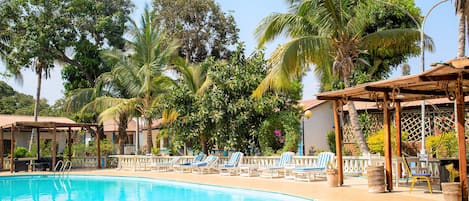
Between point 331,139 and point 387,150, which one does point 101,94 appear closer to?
point 331,139

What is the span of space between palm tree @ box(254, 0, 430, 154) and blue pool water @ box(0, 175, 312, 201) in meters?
4.64

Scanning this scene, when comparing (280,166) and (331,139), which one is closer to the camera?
(280,166)

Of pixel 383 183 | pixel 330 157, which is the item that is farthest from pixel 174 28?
pixel 383 183

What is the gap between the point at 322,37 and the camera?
1711cm

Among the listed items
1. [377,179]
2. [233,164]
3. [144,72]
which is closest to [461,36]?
[377,179]

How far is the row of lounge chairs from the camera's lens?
15867 mm

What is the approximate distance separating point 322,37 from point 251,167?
5.62 metres

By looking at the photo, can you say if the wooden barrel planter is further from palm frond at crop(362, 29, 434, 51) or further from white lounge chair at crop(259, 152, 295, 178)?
palm frond at crop(362, 29, 434, 51)

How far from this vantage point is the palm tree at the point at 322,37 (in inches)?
661

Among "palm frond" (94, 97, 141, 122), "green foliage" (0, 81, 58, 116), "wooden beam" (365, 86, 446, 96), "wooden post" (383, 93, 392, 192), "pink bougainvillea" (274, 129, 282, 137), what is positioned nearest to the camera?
"wooden beam" (365, 86, 446, 96)

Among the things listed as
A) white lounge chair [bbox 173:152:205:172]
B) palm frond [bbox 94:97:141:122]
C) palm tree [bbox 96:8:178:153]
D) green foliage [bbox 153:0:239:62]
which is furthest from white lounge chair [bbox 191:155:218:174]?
green foliage [bbox 153:0:239:62]

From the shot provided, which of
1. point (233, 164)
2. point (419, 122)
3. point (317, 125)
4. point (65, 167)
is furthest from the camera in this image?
point (317, 125)

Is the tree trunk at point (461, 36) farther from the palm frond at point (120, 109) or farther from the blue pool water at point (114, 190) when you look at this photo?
the palm frond at point (120, 109)

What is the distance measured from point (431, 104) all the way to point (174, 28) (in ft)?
66.1
